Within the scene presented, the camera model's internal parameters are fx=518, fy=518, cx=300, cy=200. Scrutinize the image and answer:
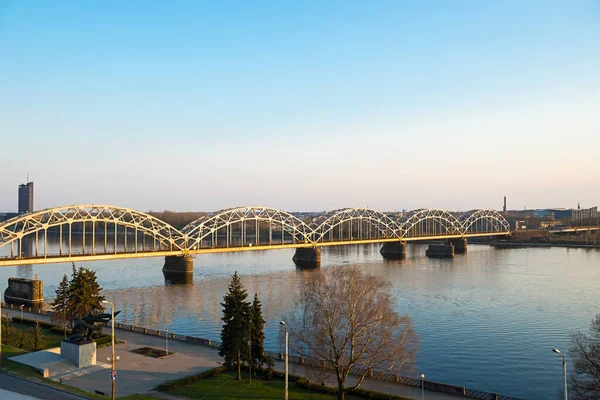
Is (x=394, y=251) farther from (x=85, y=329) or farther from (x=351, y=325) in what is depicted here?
(x=351, y=325)

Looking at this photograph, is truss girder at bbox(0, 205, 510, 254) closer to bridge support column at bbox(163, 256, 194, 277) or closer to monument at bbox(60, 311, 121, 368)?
bridge support column at bbox(163, 256, 194, 277)

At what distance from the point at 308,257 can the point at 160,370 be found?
68027 mm

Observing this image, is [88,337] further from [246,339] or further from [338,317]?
[338,317]

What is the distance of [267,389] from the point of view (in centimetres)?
2500

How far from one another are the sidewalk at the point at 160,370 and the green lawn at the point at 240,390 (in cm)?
125

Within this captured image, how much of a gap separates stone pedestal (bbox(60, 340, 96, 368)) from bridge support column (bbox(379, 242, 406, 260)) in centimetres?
8523

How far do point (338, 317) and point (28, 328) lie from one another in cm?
2474

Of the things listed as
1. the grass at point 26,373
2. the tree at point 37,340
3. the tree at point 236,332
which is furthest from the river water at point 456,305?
the grass at point 26,373

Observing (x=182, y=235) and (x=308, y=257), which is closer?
(x=182, y=235)

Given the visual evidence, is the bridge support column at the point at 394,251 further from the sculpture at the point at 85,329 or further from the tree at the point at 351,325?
the sculpture at the point at 85,329

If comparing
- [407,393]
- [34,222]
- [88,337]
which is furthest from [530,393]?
[34,222]

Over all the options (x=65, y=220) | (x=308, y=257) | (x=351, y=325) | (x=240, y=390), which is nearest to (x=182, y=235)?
(x=65, y=220)

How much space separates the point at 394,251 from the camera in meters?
113

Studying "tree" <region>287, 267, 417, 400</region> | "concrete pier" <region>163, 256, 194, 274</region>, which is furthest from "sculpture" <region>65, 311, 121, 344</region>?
"concrete pier" <region>163, 256, 194, 274</region>
